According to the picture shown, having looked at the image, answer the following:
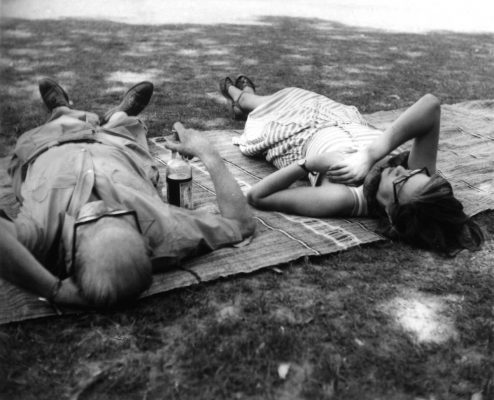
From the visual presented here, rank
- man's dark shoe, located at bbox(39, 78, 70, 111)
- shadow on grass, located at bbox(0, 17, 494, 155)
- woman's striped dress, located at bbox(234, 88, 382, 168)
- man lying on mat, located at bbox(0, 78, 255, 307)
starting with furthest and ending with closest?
shadow on grass, located at bbox(0, 17, 494, 155), man's dark shoe, located at bbox(39, 78, 70, 111), woman's striped dress, located at bbox(234, 88, 382, 168), man lying on mat, located at bbox(0, 78, 255, 307)

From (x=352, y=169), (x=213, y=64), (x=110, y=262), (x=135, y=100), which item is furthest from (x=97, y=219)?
(x=213, y=64)

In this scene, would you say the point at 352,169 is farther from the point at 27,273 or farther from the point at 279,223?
the point at 27,273

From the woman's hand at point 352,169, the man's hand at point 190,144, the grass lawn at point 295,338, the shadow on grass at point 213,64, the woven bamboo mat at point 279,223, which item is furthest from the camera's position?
the shadow on grass at point 213,64

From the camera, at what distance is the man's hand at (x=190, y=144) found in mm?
3250

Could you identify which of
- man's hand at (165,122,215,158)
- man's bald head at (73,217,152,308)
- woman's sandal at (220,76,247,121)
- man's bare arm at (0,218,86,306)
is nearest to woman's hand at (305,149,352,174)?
man's hand at (165,122,215,158)

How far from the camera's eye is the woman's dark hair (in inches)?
123

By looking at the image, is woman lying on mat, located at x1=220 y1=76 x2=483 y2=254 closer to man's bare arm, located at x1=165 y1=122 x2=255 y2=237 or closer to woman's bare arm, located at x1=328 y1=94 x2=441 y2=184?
woman's bare arm, located at x1=328 y1=94 x2=441 y2=184

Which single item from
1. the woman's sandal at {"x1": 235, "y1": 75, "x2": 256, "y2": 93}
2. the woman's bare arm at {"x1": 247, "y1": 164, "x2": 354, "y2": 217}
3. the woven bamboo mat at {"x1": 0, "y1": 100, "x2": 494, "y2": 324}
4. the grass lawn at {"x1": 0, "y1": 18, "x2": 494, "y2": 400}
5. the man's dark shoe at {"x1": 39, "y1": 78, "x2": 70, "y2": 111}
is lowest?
the grass lawn at {"x1": 0, "y1": 18, "x2": 494, "y2": 400}

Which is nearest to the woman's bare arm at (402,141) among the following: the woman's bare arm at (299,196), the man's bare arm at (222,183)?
the woman's bare arm at (299,196)

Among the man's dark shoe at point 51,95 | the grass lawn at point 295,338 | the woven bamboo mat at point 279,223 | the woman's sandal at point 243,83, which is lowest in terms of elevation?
the grass lawn at point 295,338

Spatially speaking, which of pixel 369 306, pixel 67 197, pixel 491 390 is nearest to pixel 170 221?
pixel 67 197

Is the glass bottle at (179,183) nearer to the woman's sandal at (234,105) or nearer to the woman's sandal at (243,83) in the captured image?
the woman's sandal at (234,105)

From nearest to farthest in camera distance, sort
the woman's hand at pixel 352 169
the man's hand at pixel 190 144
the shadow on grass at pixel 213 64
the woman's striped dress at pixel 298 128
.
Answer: the man's hand at pixel 190 144, the woman's hand at pixel 352 169, the woman's striped dress at pixel 298 128, the shadow on grass at pixel 213 64

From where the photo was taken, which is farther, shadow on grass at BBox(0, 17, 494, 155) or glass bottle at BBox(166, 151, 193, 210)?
shadow on grass at BBox(0, 17, 494, 155)
